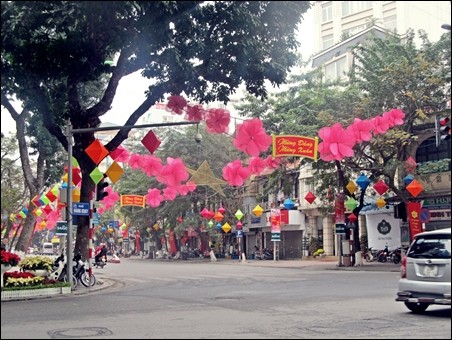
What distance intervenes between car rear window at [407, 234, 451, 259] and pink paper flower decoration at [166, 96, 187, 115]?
964 centimetres

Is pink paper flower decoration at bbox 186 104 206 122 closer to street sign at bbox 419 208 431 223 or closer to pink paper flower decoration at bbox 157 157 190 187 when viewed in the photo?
pink paper flower decoration at bbox 157 157 190 187

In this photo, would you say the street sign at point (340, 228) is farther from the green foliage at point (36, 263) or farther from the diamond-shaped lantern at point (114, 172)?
the green foliage at point (36, 263)

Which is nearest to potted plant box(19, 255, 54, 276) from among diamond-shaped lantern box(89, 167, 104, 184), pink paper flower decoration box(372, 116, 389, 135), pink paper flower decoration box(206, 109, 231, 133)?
diamond-shaped lantern box(89, 167, 104, 184)

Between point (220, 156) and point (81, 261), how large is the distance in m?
26.3

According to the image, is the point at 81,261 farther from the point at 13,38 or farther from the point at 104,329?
the point at 104,329

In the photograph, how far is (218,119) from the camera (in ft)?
62.7

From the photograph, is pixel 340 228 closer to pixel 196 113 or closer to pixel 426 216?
pixel 196 113

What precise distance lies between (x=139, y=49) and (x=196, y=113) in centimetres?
324

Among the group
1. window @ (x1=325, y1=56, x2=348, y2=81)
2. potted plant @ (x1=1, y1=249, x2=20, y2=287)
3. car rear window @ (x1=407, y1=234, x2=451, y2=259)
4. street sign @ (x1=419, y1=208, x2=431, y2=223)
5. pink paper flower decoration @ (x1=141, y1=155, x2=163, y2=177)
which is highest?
window @ (x1=325, y1=56, x2=348, y2=81)

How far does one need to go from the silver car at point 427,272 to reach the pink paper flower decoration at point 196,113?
9.52m

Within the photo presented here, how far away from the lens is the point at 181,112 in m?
18.9

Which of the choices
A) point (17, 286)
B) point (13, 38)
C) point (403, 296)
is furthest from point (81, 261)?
point (403, 296)

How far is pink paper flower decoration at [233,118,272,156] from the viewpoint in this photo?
19.8 meters

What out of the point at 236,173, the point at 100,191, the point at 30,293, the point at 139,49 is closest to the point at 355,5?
the point at 139,49
